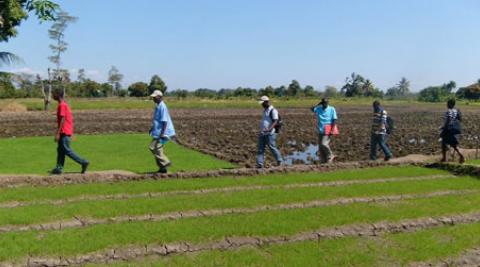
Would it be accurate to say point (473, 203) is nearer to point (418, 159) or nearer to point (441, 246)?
point (441, 246)

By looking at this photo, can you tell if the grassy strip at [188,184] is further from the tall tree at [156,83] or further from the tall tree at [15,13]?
the tall tree at [156,83]

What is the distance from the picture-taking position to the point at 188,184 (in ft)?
36.5

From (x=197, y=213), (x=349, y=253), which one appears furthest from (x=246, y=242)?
(x=197, y=213)

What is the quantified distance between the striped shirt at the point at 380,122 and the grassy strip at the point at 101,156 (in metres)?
4.87

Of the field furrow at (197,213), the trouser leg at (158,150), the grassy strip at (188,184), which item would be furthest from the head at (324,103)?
the trouser leg at (158,150)

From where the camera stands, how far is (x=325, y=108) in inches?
554

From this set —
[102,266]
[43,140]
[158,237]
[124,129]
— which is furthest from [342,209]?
[124,129]

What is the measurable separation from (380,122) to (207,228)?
876 centimetres

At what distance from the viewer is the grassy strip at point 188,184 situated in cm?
989

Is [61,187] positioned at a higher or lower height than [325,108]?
lower

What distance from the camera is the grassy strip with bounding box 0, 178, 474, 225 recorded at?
8.24 metres

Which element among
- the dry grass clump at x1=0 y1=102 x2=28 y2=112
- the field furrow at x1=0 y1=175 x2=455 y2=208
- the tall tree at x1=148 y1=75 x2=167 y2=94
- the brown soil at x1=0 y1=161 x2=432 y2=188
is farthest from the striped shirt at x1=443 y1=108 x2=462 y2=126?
the tall tree at x1=148 y1=75 x2=167 y2=94

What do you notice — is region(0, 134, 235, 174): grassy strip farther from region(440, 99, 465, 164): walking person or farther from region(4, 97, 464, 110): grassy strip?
region(4, 97, 464, 110): grassy strip

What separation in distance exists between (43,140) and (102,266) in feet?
62.0
